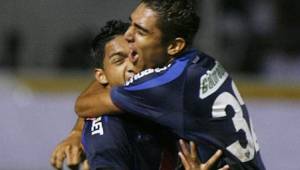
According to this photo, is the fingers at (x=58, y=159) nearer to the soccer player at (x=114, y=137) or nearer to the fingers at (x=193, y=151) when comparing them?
the soccer player at (x=114, y=137)

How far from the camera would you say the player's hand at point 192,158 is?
4.71 m

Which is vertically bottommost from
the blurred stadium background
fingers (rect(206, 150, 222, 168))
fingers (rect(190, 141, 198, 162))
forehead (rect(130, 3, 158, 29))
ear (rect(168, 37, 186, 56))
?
the blurred stadium background

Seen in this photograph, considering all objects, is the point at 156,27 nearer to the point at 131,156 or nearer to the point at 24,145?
the point at 131,156

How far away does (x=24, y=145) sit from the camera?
33.4 ft

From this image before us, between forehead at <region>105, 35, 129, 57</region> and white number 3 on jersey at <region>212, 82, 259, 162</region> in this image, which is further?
forehead at <region>105, 35, 129, 57</region>

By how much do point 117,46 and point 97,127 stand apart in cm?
39

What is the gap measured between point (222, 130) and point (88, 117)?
608 millimetres

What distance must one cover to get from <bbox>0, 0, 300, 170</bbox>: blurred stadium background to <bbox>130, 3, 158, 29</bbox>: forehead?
16.5 ft

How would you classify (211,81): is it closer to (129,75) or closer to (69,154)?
(129,75)

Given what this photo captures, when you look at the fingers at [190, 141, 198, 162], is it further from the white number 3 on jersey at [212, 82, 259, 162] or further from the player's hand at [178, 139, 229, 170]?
the white number 3 on jersey at [212, 82, 259, 162]

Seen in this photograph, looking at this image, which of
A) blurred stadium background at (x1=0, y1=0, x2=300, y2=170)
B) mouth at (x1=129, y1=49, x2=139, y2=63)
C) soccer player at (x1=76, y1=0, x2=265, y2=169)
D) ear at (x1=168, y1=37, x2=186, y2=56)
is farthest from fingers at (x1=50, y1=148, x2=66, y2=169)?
blurred stadium background at (x1=0, y1=0, x2=300, y2=170)

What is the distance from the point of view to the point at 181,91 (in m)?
4.70

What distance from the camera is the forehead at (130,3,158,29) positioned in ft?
15.7

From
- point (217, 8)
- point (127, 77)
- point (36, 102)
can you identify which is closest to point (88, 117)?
point (127, 77)
